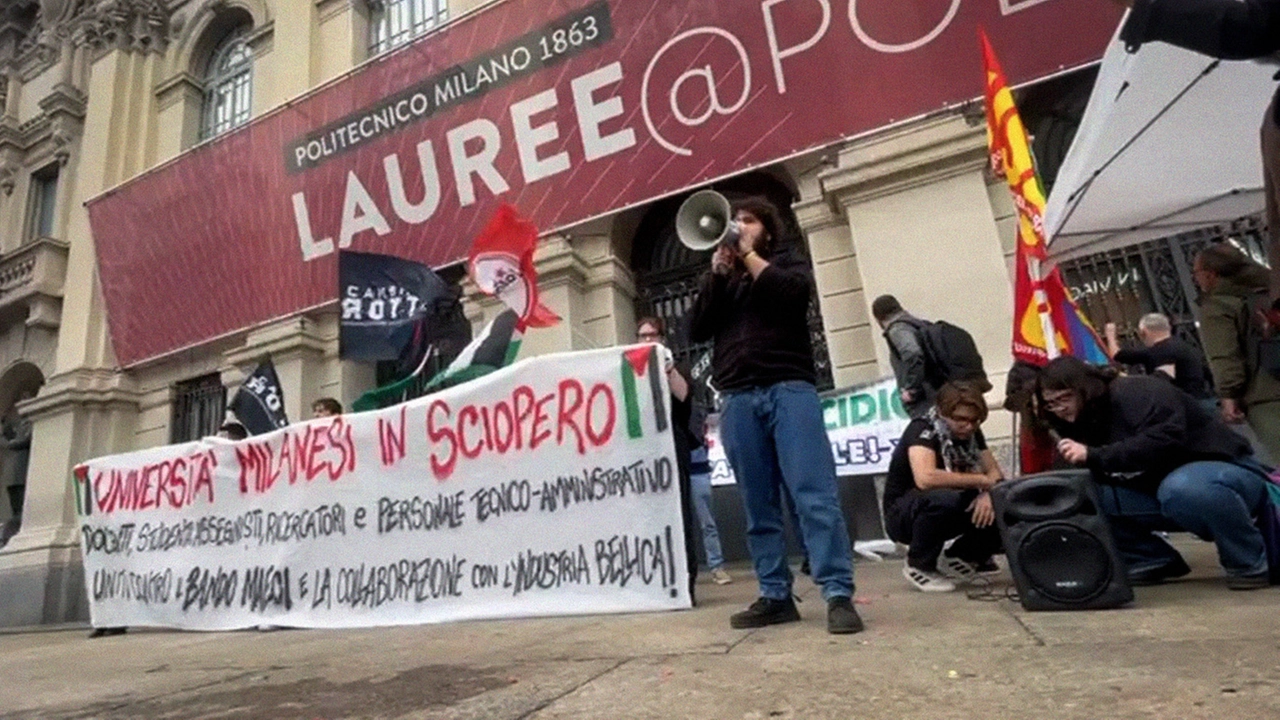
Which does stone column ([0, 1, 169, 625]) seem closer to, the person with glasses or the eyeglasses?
the person with glasses

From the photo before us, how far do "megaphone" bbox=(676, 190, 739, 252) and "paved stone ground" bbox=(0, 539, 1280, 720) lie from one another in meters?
1.55

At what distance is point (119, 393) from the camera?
36.1 feet

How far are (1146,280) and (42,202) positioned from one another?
59.8 feet

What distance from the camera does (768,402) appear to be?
2.78m

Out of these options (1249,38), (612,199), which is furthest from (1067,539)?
(612,199)

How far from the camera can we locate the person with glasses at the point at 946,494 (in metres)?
Result: 3.46

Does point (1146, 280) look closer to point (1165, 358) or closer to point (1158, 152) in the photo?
point (1165, 358)

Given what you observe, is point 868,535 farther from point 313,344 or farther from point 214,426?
point 214,426

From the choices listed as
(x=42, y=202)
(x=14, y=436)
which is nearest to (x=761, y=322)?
(x=14, y=436)

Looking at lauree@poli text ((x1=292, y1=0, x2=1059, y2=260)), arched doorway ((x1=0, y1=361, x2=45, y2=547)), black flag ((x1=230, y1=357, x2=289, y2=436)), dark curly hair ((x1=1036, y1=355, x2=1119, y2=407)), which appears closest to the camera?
dark curly hair ((x1=1036, y1=355, x2=1119, y2=407))

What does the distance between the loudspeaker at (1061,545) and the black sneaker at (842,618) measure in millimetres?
672

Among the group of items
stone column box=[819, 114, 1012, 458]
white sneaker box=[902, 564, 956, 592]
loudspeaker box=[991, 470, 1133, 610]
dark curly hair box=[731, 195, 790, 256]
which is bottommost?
white sneaker box=[902, 564, 956, 592]

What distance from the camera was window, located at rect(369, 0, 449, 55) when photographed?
36.0 feet

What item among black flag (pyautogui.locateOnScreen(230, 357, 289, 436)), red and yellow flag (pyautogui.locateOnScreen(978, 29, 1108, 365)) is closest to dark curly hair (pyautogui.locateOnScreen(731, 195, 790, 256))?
red and yellow flag (pyautogui.locateOnScreen(978, 29, 1108, 365))
